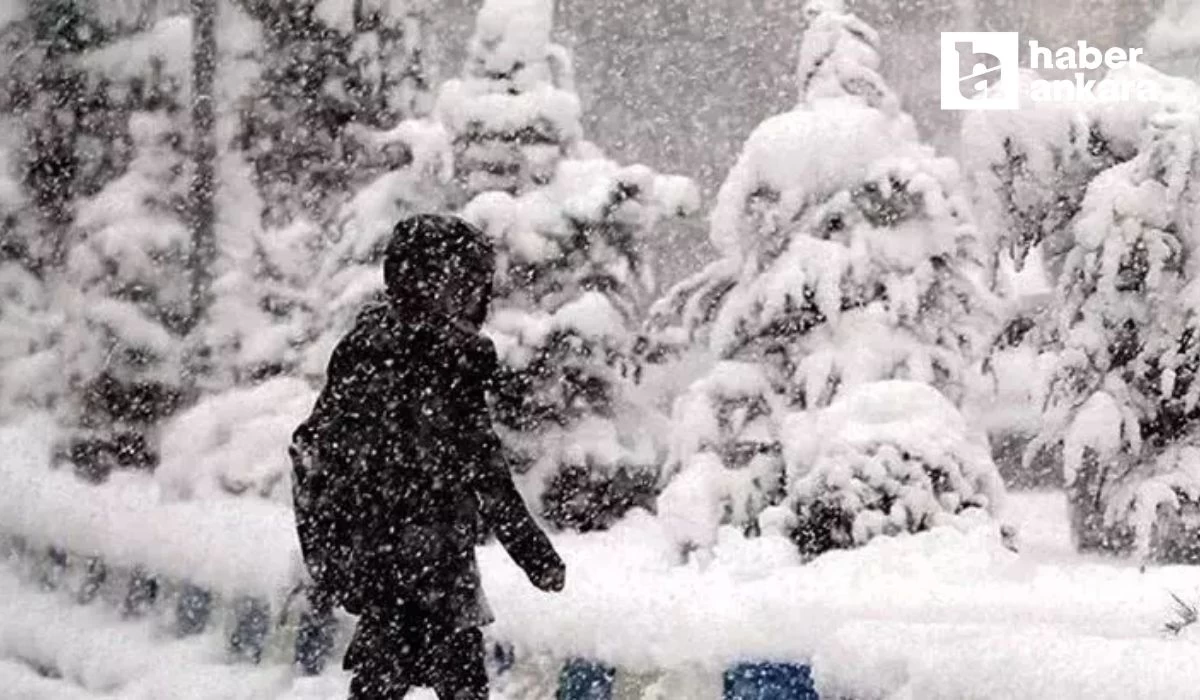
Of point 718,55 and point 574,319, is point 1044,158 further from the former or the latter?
point 718,55

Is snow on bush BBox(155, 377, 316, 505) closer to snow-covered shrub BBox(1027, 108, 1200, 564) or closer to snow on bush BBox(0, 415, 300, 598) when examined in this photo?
snow on bush BBox(0, 415, 300, 598)

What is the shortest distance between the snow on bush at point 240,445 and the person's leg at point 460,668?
6.76 m

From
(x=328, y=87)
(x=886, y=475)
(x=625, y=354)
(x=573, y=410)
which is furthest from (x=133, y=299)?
(x=886, y=475)

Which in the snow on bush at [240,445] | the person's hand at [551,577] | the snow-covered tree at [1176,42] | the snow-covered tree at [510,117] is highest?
the snow-covered tree at [1176,42]

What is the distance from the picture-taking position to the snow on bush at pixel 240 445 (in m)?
11.4

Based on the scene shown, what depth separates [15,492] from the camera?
11297 mm

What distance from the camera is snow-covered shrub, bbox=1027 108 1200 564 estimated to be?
9828 mm

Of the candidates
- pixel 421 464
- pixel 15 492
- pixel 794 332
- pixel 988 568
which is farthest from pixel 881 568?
pixel 15 492

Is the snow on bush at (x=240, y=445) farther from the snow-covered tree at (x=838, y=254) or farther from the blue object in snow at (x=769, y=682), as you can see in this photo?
the blue object in snow at (x=769, y=682)

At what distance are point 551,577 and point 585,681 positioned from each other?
35.6 inches

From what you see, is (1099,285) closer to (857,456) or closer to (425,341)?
(857,456)

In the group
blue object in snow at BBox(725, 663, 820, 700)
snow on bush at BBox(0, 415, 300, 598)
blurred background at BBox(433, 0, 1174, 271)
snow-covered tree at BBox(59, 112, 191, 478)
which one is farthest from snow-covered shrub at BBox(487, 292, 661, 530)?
blue object in snow at BBox(725, 663, 820, 700)

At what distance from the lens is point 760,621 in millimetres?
4934

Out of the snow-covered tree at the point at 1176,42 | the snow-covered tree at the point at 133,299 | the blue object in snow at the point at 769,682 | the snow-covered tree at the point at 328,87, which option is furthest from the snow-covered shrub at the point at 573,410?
the blue object in snow at the point at 769,682
